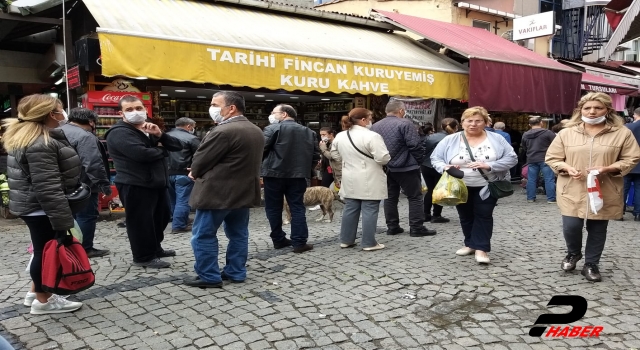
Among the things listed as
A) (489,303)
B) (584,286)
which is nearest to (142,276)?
(489,303)

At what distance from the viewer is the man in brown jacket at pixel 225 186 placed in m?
4.11

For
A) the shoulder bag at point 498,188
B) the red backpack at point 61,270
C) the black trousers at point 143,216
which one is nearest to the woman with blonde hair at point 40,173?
the red backpack at point 61,270

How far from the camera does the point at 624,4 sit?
774 centimetres

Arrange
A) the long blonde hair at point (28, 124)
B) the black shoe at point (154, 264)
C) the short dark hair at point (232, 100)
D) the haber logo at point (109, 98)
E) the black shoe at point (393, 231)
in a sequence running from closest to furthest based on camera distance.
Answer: the long blonde hair at point (28, 124) → the short dark hair at point (232, 100) → the black shoe at point (154, 264) → the black shoe at point (393, 231) → the haber logo at point (109, 98)

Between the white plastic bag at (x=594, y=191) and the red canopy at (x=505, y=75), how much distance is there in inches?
255

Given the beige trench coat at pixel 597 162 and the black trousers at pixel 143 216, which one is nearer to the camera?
the beige trench coat at pixel 597 162

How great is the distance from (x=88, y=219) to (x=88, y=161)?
2.17 feet

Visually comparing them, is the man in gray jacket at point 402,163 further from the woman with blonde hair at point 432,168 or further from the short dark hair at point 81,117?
the short dark hair at point 81,117

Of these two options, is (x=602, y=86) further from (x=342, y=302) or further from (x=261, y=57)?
(x=342, y=302)

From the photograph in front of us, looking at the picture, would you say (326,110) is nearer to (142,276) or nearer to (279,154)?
(279,154)

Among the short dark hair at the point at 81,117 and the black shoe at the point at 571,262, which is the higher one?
the short dark hair at the point at 81,117

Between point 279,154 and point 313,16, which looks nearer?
point 279,154

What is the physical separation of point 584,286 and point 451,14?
1215cm

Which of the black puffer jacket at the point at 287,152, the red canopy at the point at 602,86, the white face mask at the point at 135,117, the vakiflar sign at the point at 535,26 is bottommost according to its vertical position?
the black puffer jacket at the point at 287,152
